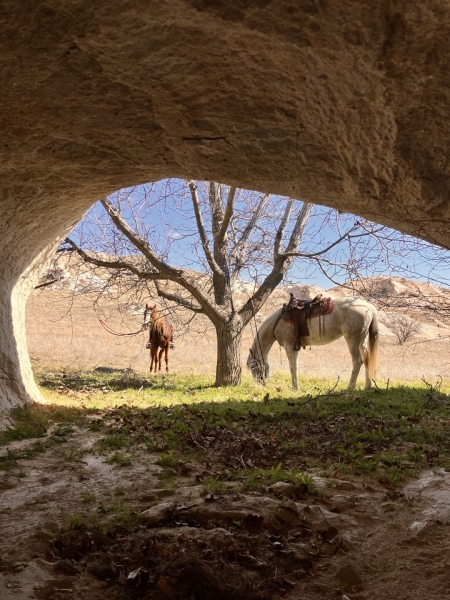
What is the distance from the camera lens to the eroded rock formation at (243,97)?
3000mm

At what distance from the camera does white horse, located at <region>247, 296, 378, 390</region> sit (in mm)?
12258

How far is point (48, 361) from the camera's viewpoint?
1831cm

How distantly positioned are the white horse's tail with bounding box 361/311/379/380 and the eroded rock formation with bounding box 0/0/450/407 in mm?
7553

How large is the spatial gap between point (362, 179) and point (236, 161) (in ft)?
3.82

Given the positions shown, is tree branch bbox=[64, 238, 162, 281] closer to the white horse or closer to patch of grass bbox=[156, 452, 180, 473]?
the white horse

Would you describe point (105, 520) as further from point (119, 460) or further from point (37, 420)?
point (37, 420)

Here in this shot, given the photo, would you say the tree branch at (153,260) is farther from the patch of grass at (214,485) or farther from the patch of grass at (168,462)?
the patch of grass at (214,485)

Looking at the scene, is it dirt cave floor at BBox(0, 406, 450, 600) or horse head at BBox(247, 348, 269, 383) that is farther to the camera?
horse head at BBox(247, 348, 269, 383)

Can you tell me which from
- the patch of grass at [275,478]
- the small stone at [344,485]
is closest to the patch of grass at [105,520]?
the patch of grass at [275,478]

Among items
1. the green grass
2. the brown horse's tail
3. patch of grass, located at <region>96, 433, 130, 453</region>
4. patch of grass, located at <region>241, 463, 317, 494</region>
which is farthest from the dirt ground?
the brown horse's tail

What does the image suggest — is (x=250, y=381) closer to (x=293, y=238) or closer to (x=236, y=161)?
(x=293, y=238)

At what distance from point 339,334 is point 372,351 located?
93cm

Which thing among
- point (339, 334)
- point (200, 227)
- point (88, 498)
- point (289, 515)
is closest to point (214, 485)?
Answer: point (289, 515)

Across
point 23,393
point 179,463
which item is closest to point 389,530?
point 179,463
